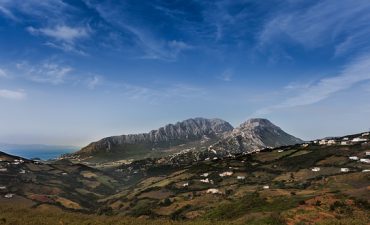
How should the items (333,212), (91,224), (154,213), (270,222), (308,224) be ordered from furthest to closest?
1. (154,213)
2. (333,212)
3. (270,222)
4. (308,224)
5. (91,224)

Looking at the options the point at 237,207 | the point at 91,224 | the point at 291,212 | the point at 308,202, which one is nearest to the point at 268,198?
the point at 237,207

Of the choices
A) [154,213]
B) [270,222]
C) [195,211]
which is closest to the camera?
[270,222]

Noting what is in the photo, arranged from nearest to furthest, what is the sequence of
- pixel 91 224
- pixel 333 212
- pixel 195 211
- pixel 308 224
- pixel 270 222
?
1. pixel 91 224
2. pixel 308 224
3. pixel 270 222
4. pixel 333 212
5. pixel 195 211

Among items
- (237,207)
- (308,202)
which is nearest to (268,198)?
(237,207)

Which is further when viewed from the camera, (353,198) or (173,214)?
(173,214)

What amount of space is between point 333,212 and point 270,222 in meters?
21.9

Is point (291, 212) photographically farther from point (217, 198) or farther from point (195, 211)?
point (217, 198)

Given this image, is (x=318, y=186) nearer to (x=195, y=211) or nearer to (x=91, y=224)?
(x=195, y=211)

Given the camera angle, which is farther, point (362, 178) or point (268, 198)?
point (362, 178)

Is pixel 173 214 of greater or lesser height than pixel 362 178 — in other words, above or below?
below

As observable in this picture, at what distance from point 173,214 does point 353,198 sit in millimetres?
80617

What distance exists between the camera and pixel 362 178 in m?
171

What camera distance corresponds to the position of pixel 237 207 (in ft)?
500

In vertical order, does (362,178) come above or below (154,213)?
above
